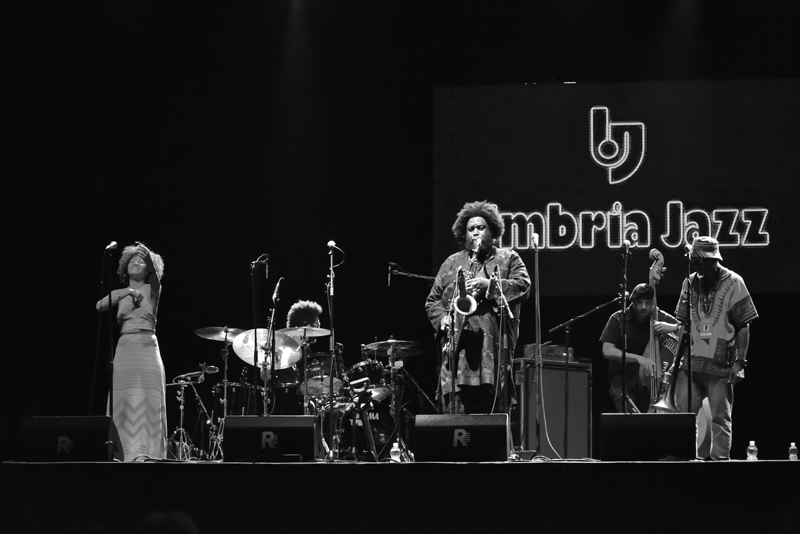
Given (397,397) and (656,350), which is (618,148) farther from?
(397,397)

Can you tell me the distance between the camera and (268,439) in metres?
4.91

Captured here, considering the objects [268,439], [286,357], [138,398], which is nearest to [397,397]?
[286,357]

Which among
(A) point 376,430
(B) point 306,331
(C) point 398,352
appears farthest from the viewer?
(A) point 376,430

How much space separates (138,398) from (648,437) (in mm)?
3504

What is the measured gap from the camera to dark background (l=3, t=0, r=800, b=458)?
9180 millimetres

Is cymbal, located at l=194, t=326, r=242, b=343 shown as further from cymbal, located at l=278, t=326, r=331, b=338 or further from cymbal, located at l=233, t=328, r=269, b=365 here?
cymbal, located at l=278, t=326, r=331, b=338

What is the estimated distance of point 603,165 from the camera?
348 inches

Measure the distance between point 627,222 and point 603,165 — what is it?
0.58m

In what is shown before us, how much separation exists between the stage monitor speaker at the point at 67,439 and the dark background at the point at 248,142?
428cm
